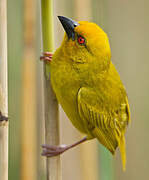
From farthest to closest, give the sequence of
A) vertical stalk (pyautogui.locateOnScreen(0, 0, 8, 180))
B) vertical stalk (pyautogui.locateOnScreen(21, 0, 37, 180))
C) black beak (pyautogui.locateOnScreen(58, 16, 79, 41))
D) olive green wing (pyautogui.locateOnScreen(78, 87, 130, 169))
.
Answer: vertical stalk (pyautogui.locateOnScreen(21, 0, 37, 180)), olive green wing (pyautogui.locateOnScreen(78, 87, 130, 169)), black beak (pyautogui.locateOnScreen(58, 16, 79, 41)), vertical stalk (pyautogui.locateOnScreen(0, 0, 8, 180))

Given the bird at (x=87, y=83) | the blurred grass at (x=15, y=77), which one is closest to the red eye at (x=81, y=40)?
the bird at (x=87, y=83)

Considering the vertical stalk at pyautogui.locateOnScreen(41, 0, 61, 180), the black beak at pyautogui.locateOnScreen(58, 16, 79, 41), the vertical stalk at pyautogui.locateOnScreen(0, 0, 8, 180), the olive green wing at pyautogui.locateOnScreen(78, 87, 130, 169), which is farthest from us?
the olive green wing at pyautogui.locateOnScreen(78, 87, 130, 169)

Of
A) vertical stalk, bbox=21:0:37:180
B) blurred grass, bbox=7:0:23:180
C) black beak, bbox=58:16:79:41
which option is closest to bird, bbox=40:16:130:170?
black beak, bbox=58:16:79:41

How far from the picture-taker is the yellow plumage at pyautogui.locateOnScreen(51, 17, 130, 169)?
1.79m

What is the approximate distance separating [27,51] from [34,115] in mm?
426

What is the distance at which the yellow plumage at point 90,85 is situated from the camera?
1.79m

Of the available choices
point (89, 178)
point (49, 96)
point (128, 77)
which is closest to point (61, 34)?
point (128, 77)

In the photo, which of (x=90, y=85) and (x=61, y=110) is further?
Answer: (x=61, y=110)

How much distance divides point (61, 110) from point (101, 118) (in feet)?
1.94

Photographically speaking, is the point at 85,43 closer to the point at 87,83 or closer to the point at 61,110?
the point at 87,83

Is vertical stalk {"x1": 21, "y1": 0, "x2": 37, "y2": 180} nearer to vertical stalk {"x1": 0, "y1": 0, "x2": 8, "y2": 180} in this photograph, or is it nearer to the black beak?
the black beak

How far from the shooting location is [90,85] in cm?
193

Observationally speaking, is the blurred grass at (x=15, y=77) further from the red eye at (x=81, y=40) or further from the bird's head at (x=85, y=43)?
the red eye at (x=81, y=40)

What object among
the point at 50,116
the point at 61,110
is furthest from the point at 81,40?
the point at 61,110
